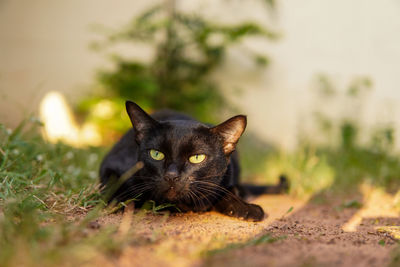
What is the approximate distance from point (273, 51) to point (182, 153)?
466cm

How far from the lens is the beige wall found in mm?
5770

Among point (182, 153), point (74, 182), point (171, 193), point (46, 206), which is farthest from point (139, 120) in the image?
point (74, 182)

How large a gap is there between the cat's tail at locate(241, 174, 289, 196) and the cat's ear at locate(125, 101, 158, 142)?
44.8 inches

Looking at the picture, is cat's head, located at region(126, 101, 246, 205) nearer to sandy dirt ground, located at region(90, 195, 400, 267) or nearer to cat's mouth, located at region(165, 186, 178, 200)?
cat's mouth, located at region(165, 186, 178, 200)

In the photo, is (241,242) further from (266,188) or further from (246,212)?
(266,188)

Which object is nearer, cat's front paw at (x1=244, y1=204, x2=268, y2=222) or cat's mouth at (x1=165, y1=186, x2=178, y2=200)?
cat's mouth at (x1=165, y1=186, x2=178, y2=200)

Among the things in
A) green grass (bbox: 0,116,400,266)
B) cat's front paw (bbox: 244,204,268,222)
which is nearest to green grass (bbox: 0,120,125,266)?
green grass (bbox: 0,116,400,266)

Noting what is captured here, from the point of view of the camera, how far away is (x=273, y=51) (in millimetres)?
6184

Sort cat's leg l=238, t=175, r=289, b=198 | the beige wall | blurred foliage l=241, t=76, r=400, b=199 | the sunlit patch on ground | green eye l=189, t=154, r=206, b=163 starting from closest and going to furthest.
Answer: green eye l=189, t=154, r=206, b=163 < the sunlit patch on ground < cat's leg l=238, t=175, r=289, b=198 < blurred foliage l=241, t=76, r=400, b=199 < the beige wall

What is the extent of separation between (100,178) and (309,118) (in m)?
4.34

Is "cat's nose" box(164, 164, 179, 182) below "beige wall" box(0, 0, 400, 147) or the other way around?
below

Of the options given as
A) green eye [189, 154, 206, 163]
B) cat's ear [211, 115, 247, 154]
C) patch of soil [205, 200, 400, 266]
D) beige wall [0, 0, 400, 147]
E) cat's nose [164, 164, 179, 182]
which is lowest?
patch of soil [205, 200, 400, 266]

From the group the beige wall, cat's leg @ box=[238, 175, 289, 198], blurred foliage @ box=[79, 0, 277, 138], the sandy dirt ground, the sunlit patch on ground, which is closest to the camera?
the sandy dirt ground

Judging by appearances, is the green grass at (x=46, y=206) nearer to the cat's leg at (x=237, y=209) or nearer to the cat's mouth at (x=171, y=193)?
the cat's mouth at (x=171, y=193)
